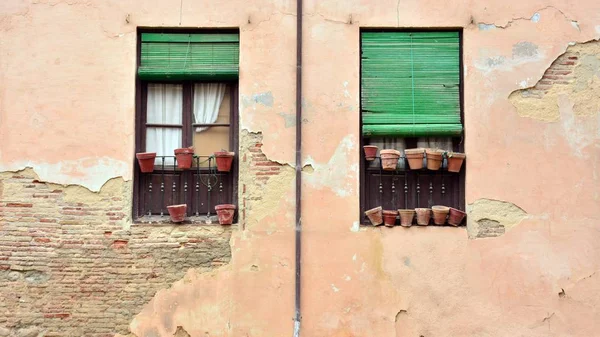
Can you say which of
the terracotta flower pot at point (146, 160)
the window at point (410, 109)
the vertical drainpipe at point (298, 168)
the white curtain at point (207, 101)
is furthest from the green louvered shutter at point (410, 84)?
the terracotta flower pot at point (146, 160)

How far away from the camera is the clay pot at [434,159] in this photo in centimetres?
612

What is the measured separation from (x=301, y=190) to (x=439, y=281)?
1602mm

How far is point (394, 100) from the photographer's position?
6316 millimetres

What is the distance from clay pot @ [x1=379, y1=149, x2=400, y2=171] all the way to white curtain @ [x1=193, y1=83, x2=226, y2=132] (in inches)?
69.5

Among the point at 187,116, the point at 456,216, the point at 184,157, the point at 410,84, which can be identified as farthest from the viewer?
the point at 187,116

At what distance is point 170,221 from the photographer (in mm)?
6230

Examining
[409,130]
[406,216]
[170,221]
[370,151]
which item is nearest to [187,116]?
[170,221]

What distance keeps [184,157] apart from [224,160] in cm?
40

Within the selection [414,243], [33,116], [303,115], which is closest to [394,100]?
[303,115]

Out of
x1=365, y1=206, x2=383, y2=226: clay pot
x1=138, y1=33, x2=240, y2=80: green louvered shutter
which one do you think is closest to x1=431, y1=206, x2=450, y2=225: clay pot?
x1=365, y1=206, x2=383, y2=226: clay pot

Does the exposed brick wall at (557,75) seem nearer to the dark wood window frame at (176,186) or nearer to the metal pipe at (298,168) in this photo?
the metal pipe at (298,168)

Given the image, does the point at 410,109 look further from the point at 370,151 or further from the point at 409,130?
the point at 370,151

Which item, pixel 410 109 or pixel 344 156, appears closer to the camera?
pixel 344 156

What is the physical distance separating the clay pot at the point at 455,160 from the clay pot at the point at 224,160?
2.14 m
